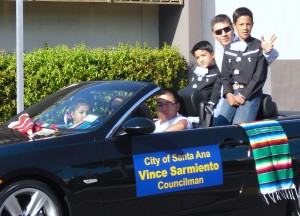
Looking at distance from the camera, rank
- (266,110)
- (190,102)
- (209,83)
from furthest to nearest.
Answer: (209,83), (266,110), (190,102)

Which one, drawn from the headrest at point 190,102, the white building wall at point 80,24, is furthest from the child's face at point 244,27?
the white building wall at point 80,24

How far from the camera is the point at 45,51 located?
12.0 metres

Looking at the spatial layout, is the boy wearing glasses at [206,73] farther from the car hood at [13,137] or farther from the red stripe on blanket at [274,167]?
the car hood at [13,137]

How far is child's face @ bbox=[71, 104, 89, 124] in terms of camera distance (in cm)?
618

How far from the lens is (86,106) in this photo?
630 centimetres

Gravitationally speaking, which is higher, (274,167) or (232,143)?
(232,143)

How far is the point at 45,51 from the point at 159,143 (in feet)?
21.0

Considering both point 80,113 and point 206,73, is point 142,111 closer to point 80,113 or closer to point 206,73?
point 80,113

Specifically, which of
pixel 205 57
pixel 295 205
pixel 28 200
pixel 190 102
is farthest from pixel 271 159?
pixel 28 200

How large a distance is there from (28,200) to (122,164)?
2.56 ft

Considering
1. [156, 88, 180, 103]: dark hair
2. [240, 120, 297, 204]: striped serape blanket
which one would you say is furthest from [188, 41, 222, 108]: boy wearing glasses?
[240, 120, 297, 204]: striped serape blanket

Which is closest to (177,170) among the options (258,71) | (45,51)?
(258,71)

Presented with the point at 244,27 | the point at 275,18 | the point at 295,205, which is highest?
the point at 275,18

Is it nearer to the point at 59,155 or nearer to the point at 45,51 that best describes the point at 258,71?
the point at 59,155
